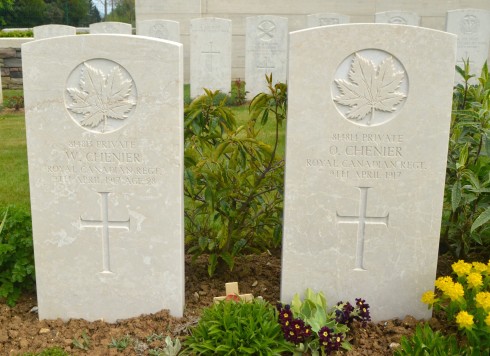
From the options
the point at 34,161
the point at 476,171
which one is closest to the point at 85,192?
the point at 34,161

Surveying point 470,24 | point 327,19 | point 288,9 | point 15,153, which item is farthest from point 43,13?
point 15,153

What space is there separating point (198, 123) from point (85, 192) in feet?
2.77

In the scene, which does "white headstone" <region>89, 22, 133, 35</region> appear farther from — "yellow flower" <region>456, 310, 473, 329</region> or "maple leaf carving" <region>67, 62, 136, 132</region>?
"yellow flower" <region>456, 310, 473, 329</region>

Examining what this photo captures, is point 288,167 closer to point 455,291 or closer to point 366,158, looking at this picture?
point 366,158

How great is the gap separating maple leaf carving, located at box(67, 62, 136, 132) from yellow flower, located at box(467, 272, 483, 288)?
6.32 feet

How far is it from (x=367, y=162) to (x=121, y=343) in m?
1.62

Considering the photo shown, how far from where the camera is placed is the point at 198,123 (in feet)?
11.7

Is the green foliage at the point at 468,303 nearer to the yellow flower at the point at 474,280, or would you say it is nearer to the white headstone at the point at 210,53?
the yellow flower at the point at 474,280

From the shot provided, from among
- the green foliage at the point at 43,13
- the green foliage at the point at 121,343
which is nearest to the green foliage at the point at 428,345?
the green foliage at the point at 121,343

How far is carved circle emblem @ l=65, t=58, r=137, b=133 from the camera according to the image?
2.98m

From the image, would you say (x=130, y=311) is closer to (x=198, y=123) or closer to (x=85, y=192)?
(x=85, y=192)

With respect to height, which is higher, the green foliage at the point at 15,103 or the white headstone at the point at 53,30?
the white headstone at the point at 53,30

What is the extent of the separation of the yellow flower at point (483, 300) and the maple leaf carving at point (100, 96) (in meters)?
1.96

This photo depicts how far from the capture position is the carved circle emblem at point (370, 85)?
2.95m
